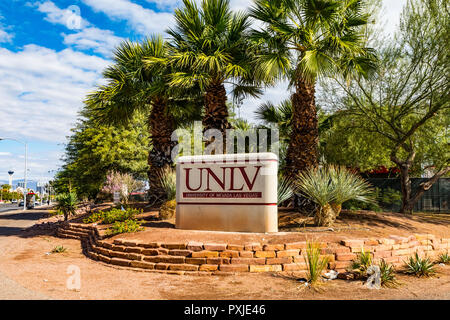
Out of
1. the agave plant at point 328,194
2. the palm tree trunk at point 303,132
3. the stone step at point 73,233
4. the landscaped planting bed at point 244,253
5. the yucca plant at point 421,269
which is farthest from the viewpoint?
the stone step at point 73,233

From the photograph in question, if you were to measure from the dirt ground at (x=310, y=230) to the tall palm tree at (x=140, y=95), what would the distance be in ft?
12.3

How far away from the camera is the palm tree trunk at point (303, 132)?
37.4 ft

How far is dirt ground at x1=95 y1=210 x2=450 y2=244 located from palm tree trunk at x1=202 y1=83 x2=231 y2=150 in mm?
3865

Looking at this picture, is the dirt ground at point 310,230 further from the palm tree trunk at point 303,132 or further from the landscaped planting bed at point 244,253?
the palm tree trunk at point 303,132

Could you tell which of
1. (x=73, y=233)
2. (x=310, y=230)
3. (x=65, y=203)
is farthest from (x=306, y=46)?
(x=65, y=203)

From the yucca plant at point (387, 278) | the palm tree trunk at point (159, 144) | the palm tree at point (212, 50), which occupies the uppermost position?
A: the palm tree at point (212, 50)

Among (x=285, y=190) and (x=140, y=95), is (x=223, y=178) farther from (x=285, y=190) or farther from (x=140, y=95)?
(x=140, y=95)

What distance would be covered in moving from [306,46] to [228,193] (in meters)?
5.49

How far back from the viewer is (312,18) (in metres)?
11.4

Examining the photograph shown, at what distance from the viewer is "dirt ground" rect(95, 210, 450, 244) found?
822 centimetres

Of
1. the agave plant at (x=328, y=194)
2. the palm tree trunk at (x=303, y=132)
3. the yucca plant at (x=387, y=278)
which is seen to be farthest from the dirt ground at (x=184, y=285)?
the palm tree trunk at (x=303, y=132)

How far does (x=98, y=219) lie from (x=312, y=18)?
33.0ft

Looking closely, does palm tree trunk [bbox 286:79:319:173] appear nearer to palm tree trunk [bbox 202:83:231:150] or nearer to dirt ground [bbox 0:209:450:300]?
palm tree trunk [bbox 202:83:231:150]

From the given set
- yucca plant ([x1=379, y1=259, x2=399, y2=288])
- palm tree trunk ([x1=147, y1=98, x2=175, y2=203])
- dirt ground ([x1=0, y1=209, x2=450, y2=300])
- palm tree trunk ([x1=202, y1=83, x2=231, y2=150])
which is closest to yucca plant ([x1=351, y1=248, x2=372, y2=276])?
yucca plant ([x1=379, y1=259, x2=399, y2=288])
